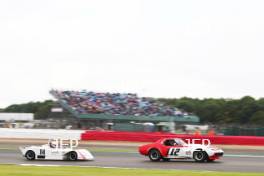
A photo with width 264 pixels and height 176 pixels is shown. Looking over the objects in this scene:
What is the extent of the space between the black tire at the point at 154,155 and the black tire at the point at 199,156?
1.41 metres

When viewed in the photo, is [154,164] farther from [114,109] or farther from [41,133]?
[114,109]

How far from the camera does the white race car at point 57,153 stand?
788 inches

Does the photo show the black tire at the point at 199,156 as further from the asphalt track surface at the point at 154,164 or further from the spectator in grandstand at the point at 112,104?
the spectator in grandstand at the point at 112,104

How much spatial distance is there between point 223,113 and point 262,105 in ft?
22.0

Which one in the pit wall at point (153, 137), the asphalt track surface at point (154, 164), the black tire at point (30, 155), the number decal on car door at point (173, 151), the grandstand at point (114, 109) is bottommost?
the asphalt track surface at point (154, 164)

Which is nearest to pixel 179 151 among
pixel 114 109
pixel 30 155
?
pixel 30 155

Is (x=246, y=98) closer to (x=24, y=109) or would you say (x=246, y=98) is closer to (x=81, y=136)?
(x=24, y=109)

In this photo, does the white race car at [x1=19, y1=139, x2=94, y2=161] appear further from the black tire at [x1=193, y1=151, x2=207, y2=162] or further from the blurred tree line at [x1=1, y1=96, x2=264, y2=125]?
the blurred tree line at [x1=1, y1=96, x2=264, y2=125]

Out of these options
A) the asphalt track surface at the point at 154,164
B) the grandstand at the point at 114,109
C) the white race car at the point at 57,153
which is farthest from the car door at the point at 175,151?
the grandstand at the point at 114,109

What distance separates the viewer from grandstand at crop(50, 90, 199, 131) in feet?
154

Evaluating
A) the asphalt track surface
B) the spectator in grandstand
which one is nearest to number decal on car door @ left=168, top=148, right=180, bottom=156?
the asphalt track surface

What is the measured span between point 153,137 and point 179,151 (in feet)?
38.4

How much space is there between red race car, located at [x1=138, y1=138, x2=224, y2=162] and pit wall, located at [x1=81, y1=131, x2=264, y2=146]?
923 centimetres

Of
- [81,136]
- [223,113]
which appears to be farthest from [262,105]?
[81,136]
